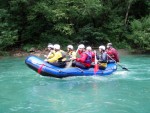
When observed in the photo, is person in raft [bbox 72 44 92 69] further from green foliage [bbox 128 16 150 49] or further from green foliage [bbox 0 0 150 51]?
green foliage [bbox 0 0 150 51]

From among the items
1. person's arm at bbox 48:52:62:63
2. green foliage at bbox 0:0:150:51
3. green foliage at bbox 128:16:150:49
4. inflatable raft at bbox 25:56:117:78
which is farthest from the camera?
green foliage at bbox 0:0:150:51

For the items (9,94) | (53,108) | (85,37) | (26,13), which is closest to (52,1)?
(26,13)

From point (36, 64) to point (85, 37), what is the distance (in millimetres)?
11331

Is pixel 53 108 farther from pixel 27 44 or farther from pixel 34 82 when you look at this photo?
pixel 27 44

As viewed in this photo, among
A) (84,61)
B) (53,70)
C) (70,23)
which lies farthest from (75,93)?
(70,23)

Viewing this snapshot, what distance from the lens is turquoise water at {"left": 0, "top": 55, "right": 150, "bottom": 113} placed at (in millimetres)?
8875

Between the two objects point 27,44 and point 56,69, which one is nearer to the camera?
point 56,69

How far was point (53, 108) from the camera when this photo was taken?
8.90m

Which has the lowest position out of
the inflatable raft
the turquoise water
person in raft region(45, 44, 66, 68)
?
the turquoise water

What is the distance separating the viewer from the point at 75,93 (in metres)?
10.6

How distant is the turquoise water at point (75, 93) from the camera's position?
349 inches

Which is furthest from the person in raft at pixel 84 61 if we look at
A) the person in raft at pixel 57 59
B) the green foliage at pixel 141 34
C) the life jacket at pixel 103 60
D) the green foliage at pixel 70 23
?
the green foliage at pixel 70 23

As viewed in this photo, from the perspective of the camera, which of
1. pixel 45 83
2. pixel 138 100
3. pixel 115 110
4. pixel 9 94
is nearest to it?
pixel 115 110

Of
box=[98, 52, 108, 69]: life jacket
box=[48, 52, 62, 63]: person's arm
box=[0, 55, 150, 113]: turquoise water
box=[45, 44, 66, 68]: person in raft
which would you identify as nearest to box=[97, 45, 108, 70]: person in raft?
box=[98, 52, 108, 69]: life jacket
